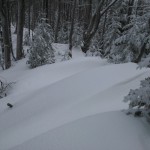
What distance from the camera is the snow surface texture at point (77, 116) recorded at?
3865 millimetres

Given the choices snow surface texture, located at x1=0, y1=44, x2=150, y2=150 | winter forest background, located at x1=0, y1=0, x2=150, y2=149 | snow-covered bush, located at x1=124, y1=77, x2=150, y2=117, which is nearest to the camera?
snow-covered bush, located at x1=124, y1=77, x2=150, y2=117

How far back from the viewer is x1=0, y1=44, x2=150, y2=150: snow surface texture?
387cm

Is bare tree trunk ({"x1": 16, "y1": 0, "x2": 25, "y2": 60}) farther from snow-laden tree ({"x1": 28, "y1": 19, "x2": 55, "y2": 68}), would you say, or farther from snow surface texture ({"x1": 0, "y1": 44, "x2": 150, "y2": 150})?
snow surface texture ({"x1": 0, "y1": 44, "x2": 150, "y2": 150})

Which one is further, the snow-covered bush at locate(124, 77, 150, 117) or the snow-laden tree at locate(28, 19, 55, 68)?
the snow-laden tree at locate(28, 19, 55, 68)

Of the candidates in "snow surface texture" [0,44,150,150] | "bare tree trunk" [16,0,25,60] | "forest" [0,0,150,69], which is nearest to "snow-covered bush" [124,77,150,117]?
"snow surface texture" [0,44,150,150]

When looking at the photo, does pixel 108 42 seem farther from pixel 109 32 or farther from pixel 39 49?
pixel 39 49

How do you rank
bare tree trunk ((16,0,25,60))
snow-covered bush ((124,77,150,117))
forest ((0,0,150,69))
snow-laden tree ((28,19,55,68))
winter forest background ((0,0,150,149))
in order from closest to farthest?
1. snow-covered bush ((124,77,150,117))
2. winter forest background ((0,0,150,149))
3. forest ((0,0,150,69))
4. snow-laden tree ((28,19,55,68))
5. bare tree trunk ((16,0,25,60))

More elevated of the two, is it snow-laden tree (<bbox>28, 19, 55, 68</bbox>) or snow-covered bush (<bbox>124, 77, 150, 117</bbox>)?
snow-covered bush (<bbox>124, 77, 150, 117</bbox>)

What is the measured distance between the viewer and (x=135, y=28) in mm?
8688

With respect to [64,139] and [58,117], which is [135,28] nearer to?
[58,117]

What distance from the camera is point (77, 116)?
4793mm

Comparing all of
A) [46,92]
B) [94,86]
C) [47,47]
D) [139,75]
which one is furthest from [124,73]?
→ [47,47]

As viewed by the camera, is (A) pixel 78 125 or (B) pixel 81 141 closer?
(B) pixel 81 141

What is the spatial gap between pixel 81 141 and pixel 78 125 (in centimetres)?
47
